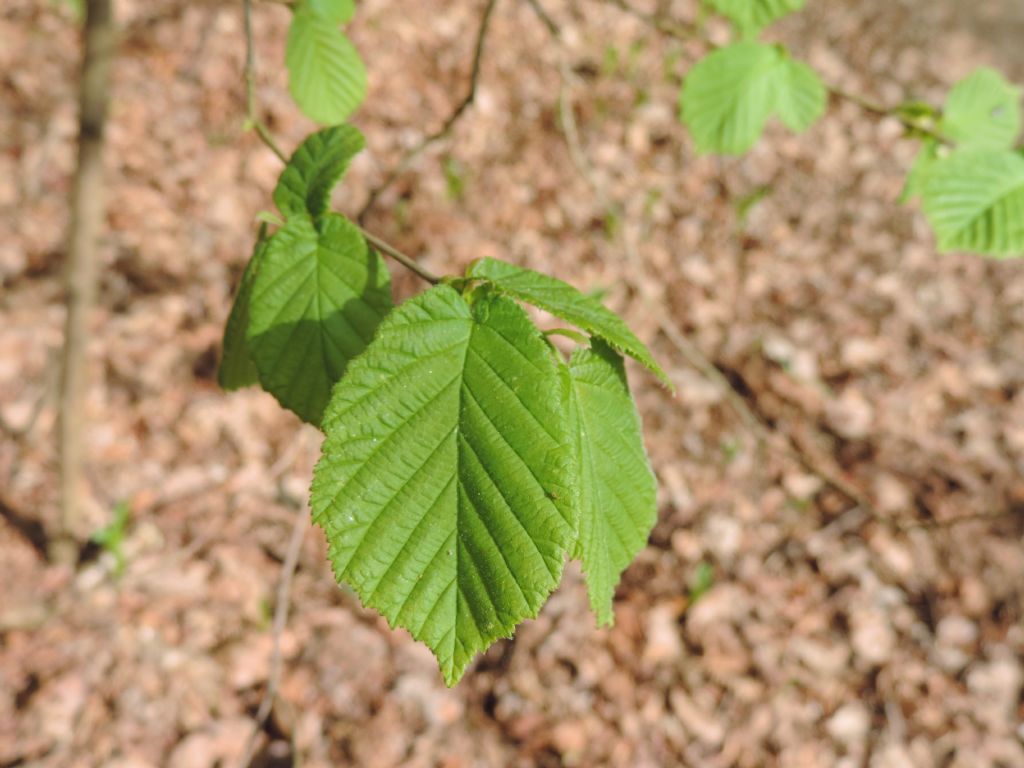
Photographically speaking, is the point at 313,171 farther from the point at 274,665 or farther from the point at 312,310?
the point at 274,665

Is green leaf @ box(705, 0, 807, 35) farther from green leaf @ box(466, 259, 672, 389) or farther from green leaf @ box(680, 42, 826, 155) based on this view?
green leaf @ box(466, 259, 672, 389)

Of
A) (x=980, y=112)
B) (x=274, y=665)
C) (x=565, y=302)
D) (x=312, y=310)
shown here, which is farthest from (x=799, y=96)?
(x=274, y=665)

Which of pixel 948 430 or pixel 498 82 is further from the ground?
pixel 498 82

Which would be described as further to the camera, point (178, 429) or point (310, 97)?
point (178, 429)

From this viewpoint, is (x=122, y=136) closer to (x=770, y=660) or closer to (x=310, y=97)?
(x=310, y=97)

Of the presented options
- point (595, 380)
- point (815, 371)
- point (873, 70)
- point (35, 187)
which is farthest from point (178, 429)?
point (873, 70)

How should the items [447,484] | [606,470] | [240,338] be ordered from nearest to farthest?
[447,484] < [606,470] < [240,338]
